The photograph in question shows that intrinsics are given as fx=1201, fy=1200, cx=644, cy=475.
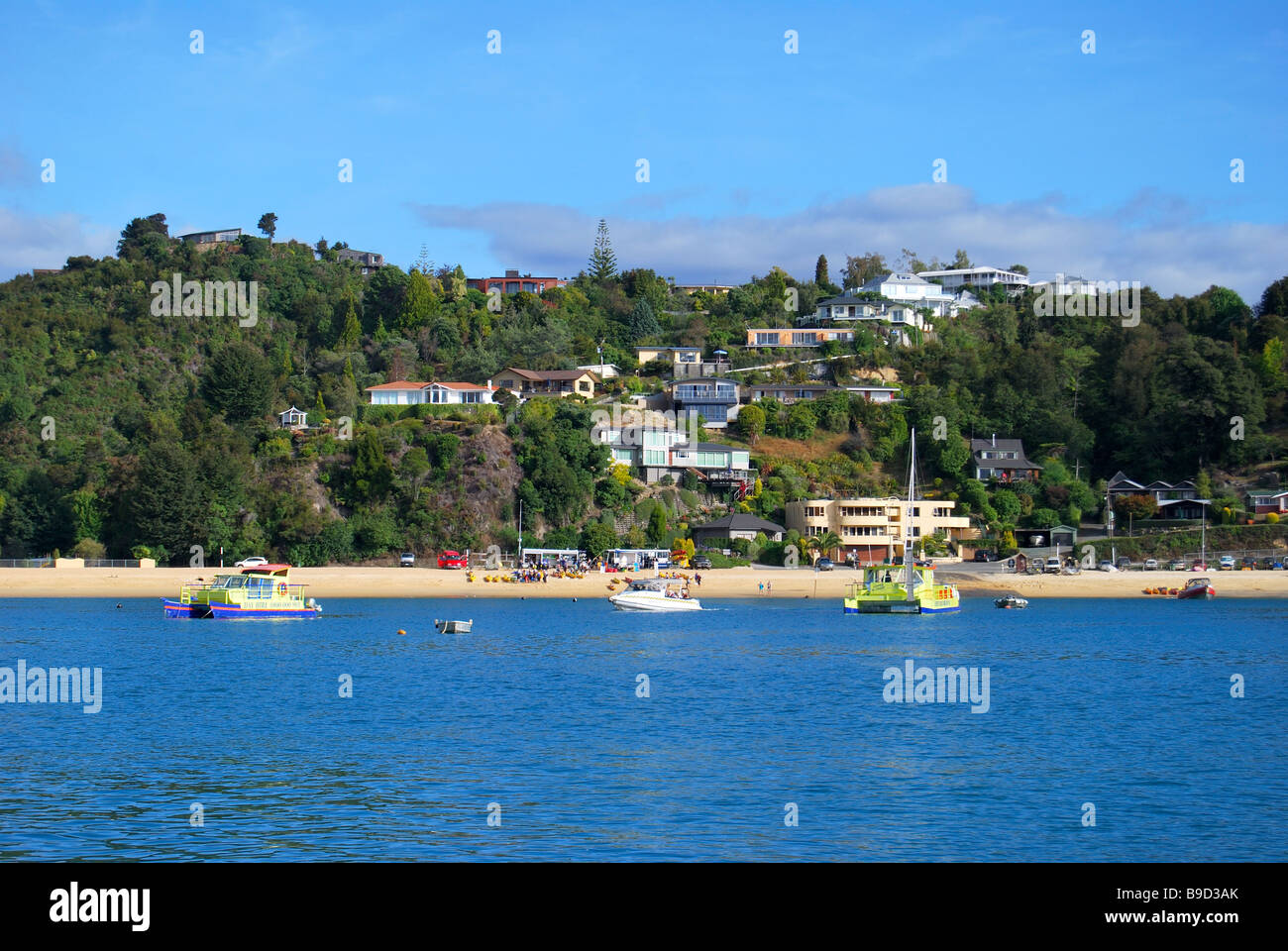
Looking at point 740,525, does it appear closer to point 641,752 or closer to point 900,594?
point 900,594

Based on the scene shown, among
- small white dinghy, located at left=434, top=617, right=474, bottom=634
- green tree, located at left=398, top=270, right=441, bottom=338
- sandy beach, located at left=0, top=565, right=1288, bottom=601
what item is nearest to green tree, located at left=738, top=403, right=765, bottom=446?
sandy beach, located at left=0, top=565, right=1288, bottom=601

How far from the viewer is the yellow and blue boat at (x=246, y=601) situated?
63.2 meters

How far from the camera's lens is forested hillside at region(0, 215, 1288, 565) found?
87.2m

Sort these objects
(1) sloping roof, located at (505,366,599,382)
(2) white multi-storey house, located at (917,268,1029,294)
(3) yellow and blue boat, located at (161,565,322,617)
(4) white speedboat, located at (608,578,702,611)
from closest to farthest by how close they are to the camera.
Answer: (3) yellow and blue boat, located at (161,565,322,617), (4) white speedboat, located at (608,578,702,611), (1) sloping roof, located at (505,366,599,382), (2) white multi-storey house, located at (917,268,1029,294)

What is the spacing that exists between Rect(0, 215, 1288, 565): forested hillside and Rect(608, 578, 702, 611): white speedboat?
19120mm

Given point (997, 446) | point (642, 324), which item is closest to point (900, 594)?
point (997, 446)

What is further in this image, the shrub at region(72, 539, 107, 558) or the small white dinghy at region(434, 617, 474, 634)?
the shrub at region(72, 539, 107, 558)

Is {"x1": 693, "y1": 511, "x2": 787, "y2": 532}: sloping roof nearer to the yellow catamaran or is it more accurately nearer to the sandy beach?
the sandy beach

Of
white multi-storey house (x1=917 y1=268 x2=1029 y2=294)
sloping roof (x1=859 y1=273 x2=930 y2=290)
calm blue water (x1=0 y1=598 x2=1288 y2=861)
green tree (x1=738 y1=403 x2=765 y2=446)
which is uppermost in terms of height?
white multi-storey house (x1=917 y1=268 x2=1029 y2=294)

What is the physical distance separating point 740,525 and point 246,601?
39.3m

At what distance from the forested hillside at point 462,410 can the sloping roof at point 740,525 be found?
2407 mm

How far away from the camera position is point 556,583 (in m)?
79.2

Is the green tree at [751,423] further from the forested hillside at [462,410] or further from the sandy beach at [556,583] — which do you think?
the sandy beach at [556,583]
